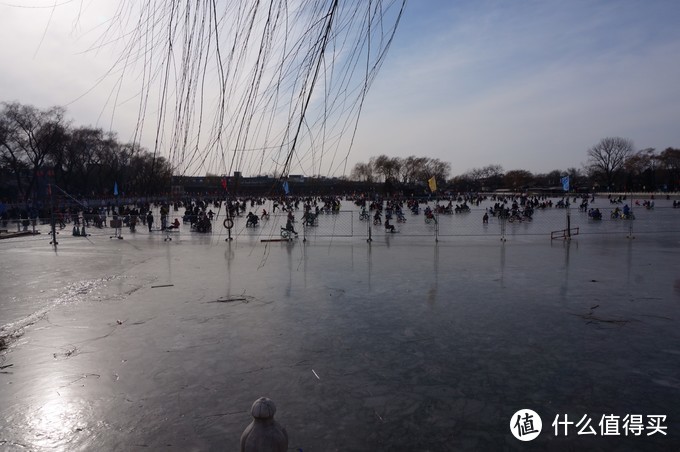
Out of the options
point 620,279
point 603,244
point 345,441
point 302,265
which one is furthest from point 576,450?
point 603,244

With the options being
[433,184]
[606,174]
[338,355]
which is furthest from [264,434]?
[606,174]

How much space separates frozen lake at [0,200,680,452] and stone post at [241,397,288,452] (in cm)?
104

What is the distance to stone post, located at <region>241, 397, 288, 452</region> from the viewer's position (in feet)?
7.09

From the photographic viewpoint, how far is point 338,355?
4.84 metres

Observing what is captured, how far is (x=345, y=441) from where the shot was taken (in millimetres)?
3188

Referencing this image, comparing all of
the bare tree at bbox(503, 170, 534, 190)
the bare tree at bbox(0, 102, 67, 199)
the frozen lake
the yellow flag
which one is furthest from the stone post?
the bare tree at bbox(503, 170, 534, 190)

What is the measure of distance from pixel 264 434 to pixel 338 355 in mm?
2715

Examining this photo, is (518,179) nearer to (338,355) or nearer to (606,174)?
(606,174)

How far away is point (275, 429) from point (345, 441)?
1.18 meters

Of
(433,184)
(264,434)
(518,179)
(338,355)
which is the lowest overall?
(338,355)

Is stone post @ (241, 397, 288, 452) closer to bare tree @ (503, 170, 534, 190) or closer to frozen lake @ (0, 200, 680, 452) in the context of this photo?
frozen lake @ (0, 200, 680, 452)

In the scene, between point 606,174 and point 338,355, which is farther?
point 606,174

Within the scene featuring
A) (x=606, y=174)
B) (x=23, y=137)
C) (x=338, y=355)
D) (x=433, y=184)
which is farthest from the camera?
(x=606, y=174)

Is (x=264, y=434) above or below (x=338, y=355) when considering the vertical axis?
above
